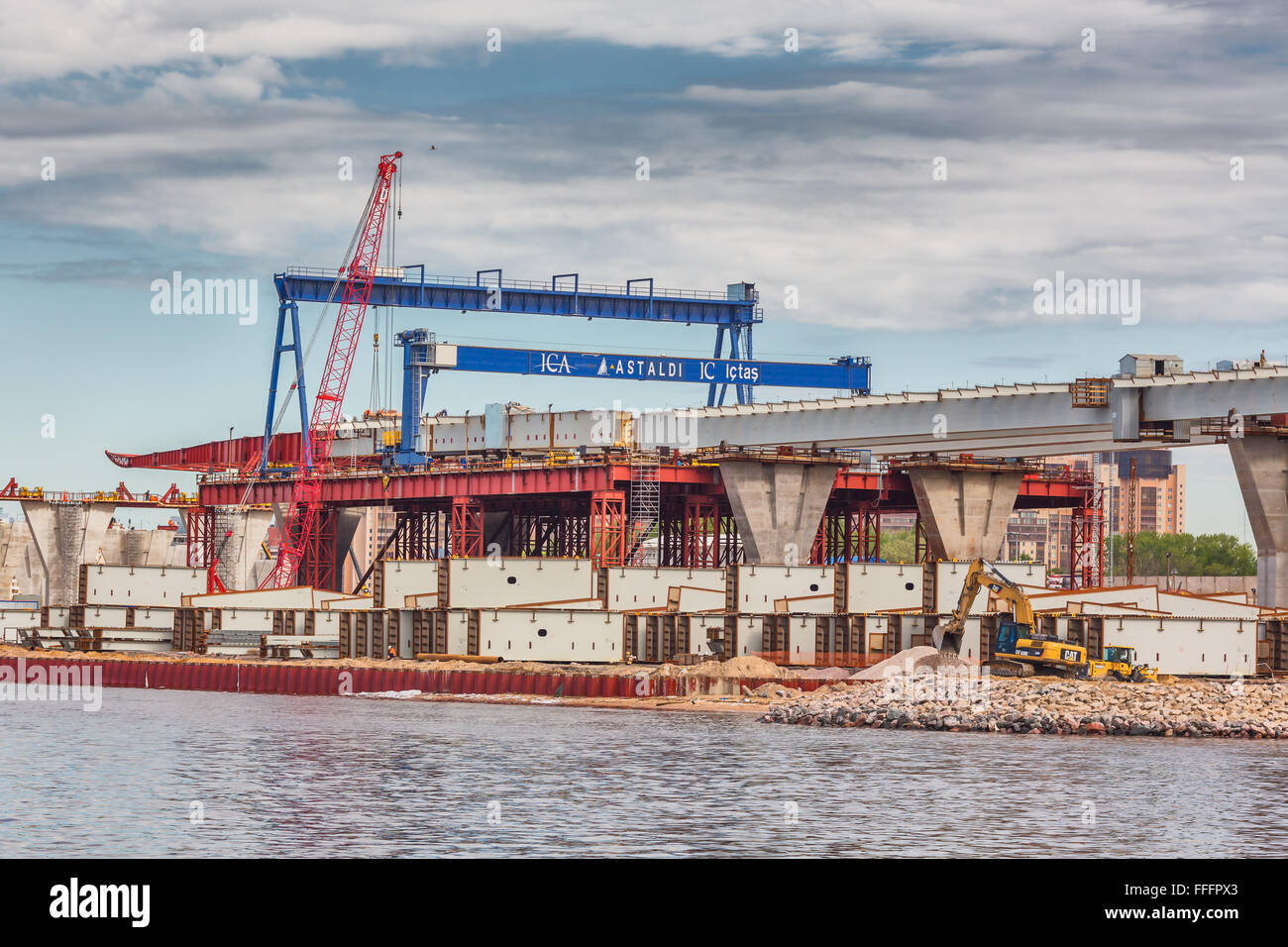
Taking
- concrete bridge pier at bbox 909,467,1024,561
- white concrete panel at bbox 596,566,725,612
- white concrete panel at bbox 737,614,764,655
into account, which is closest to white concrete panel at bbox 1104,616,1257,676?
white concrete panel at bbox 737,614,764,655

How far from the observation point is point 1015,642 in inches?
2440

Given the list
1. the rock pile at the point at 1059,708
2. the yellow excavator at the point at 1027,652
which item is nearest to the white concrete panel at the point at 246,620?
the rock pile at the point at 1059,708

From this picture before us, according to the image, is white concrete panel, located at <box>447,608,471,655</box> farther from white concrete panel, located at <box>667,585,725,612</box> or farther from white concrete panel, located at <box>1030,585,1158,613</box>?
white concrete panel, located at <box>1030,585,1158,613</box>

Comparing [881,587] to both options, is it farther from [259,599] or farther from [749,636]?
[259,599]

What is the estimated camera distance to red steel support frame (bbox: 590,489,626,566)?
9769 centimetres

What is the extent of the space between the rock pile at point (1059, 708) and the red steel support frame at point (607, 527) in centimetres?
3812

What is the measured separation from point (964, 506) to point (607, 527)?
67.8 feet

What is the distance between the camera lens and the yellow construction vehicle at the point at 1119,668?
6047cm

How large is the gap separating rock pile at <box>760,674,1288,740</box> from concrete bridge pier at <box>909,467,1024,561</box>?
34250mm

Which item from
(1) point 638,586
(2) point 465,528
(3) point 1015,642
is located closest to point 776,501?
(1) point 638,586

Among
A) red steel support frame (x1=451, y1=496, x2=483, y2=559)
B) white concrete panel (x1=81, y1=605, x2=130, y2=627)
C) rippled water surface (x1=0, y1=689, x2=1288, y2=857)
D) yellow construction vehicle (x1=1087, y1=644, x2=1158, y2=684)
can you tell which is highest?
red steel support frame (x1=451, y1=496, x2=483, y2=559)

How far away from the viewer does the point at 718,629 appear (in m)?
67.5
